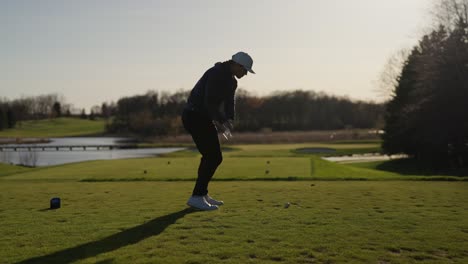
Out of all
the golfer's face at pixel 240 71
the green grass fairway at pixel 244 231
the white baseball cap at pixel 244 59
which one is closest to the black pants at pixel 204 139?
the green grass fairway at pixel 244 231

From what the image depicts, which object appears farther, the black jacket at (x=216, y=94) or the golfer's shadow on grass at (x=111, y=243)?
the black jacket at (x=216, y=94)

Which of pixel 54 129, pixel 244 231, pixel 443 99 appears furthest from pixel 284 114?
pixel 244 231

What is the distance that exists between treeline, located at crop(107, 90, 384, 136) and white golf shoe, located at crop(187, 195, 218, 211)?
111m

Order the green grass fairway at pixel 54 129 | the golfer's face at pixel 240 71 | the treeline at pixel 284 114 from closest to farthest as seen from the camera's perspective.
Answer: the golfer's face at pixel 240 71 < the treeline at pixel 284 114 < the green grass fairway at pixel 54 129

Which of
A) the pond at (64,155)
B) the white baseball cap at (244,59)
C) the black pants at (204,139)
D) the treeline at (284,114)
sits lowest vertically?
the pond at (64,155)

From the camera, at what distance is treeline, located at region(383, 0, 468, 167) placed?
36656 mm

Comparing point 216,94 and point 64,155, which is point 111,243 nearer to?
point 216,94

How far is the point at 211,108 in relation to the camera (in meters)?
7.34

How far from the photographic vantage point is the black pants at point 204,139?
761 centimetres

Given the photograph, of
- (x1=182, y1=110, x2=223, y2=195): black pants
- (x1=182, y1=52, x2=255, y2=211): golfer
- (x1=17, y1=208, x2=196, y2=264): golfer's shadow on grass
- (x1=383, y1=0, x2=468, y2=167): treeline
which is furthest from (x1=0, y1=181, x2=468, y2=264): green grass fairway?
(x1=383, y1=0, x2=468, y2=167): treeline

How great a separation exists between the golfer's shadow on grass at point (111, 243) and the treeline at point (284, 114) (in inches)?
4428

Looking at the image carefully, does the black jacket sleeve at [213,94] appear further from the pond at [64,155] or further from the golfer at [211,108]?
the pond at [64,155]

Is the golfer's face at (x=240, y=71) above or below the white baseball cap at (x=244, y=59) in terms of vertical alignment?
below

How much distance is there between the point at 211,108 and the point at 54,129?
181 metres
